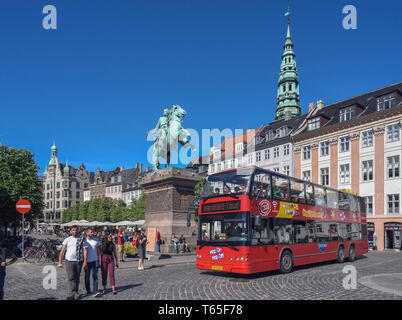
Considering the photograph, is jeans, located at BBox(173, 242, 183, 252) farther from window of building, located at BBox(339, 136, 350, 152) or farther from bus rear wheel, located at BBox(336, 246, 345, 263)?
window of building, located at BBox(339, 136, 350, 152)

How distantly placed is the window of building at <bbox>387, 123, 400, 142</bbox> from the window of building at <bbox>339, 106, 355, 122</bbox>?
531 cm

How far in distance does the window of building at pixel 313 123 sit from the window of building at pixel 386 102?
825 cm

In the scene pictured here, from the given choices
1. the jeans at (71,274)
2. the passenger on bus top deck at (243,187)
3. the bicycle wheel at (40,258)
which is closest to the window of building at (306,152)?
the passenger on bus top deck at (243,187)

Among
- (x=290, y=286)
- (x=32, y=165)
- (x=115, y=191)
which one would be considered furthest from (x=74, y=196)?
→ (x=290, y=286)

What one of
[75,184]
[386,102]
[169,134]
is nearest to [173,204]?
[169,134]

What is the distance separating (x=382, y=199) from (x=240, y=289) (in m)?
30.7

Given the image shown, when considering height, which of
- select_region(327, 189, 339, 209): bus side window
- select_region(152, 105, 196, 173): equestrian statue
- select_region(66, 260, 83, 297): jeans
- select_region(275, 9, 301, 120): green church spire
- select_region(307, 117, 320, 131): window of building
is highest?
select_region(275, 9, 301, 120): green church spire

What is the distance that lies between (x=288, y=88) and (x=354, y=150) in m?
37.6

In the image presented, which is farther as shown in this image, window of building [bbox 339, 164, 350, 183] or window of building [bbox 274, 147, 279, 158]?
window of building [bbox 274, 147, 279, 158]

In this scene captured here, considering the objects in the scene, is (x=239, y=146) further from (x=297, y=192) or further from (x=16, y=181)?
(x=297, y=192)

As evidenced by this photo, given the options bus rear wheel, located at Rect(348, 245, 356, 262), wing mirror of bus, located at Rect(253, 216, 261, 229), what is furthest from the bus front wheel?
wing mirror of bus, located at Rect(253, 216, 261, 229)

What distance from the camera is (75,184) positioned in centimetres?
11344

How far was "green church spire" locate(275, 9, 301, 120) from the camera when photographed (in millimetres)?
73312
